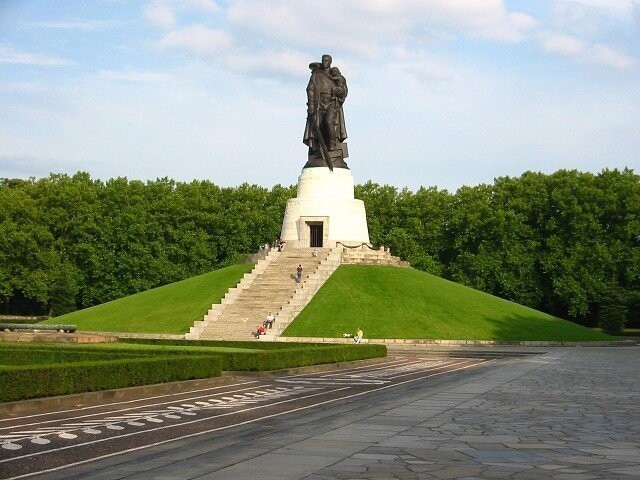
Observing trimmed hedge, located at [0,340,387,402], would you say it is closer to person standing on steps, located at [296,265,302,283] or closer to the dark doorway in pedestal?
person standing on steps, located at [296,265,302,283]

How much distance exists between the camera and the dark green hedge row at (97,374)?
17.6m

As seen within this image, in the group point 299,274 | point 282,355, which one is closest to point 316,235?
point 299,274

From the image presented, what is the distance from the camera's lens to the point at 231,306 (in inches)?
2095

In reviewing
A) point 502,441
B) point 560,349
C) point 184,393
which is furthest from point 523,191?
point 502,441

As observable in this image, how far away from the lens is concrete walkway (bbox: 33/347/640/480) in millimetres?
10938

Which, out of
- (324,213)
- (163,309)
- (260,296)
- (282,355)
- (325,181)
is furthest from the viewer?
(325,181)

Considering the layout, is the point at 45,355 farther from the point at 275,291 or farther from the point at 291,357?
the point at 275,291

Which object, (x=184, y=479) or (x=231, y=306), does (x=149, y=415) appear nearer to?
(x=184, y=479)

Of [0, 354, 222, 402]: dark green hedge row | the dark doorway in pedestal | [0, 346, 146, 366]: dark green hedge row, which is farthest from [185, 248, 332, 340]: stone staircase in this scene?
[0, 354, 222, 402]: dark green hedge row

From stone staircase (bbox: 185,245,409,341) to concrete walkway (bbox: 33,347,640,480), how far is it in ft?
93.5

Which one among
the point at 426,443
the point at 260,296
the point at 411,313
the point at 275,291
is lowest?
the point at 426,443

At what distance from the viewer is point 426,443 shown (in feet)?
43.7

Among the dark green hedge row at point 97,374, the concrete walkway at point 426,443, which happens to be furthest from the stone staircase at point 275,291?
the concrete walkway at point 426,443

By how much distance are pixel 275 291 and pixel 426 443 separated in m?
42.1
